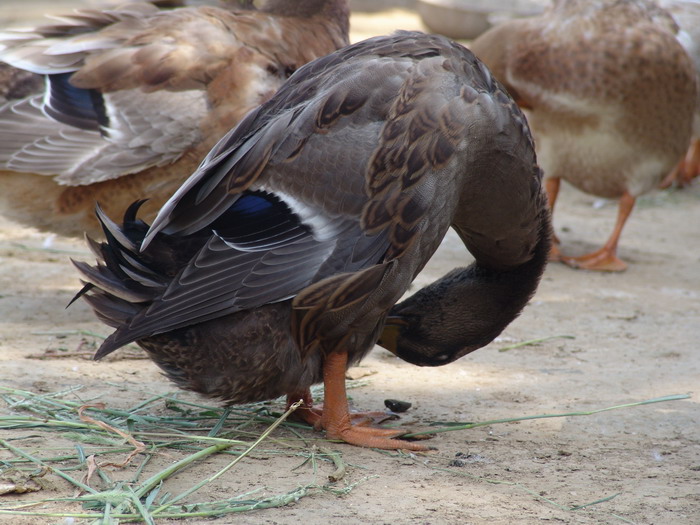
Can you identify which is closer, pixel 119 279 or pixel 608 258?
pixel 119 279

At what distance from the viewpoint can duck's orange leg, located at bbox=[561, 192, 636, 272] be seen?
6434 millimetres

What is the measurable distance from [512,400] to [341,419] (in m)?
0.92

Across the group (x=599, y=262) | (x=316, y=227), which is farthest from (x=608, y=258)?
(x=316, y=227)

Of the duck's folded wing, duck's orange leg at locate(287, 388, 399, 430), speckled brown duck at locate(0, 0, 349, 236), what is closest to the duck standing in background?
speckled brown duck at locate(0, 0, 349, 236)

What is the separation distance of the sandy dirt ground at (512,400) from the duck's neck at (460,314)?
0.29 meters

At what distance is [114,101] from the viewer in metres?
4.50

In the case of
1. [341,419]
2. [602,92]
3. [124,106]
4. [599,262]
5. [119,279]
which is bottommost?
[599,262]

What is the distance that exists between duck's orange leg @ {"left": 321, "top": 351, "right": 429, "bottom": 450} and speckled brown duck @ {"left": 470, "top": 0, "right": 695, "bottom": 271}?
354 cm

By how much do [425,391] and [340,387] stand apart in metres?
0.80

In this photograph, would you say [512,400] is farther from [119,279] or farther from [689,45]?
[689,45]

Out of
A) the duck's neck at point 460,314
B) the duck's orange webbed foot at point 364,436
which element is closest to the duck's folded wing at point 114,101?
the duck's neck at point 460,314

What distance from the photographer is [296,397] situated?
3.51 m

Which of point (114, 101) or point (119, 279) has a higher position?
point (114, 101)

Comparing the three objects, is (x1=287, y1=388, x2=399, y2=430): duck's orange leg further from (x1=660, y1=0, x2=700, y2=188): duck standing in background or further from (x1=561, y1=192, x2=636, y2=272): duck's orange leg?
(x1=660, y1=0, x2=700, y2=188): duck standing in background
